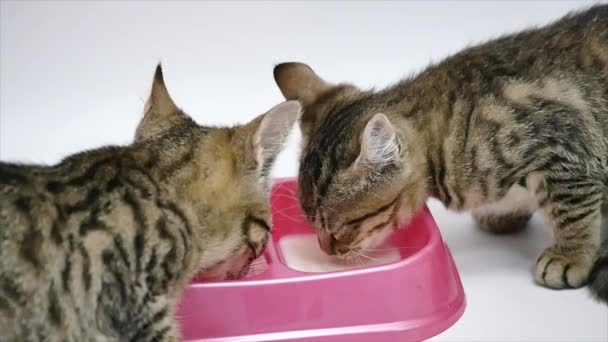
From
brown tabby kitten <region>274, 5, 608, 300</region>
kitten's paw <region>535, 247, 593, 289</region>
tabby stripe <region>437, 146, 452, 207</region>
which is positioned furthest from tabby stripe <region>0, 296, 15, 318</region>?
kitten's paw <region>535, 247, 593, 289</region>

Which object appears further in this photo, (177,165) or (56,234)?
(177,165)

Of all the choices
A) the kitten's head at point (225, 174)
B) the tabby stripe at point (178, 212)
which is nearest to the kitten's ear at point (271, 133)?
the kitten's head at point (225, 174)

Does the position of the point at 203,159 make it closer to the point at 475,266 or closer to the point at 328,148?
the point at 328,148

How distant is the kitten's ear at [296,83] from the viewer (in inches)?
112

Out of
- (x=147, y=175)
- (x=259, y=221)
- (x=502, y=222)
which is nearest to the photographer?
(x=147, y=175)

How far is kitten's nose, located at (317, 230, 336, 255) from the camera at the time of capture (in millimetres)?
2605

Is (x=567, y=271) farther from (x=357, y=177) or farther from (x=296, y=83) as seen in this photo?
(x=296, y=83)

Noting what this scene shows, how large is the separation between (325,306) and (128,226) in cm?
67

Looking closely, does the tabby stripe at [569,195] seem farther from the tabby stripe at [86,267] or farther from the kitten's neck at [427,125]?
the tabby stripe at [86,267]

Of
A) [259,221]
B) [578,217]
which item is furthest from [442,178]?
[259,221]

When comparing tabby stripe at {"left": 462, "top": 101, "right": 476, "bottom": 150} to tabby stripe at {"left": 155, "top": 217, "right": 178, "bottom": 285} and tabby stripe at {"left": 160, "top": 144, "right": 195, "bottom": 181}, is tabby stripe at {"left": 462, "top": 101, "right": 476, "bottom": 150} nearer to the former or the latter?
tabby stripe at {"left": 160, "top": 144, "right": 195, "bottom": 181}

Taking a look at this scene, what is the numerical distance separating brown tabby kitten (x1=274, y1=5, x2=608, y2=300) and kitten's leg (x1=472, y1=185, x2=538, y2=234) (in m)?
0.01

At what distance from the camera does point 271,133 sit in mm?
2168

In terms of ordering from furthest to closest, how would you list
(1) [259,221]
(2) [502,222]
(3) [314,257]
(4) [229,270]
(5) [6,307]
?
(2) [502,222] < (3) [314,257] < (4) [229,270] < (1) [259,221] < (5) [6,307]
